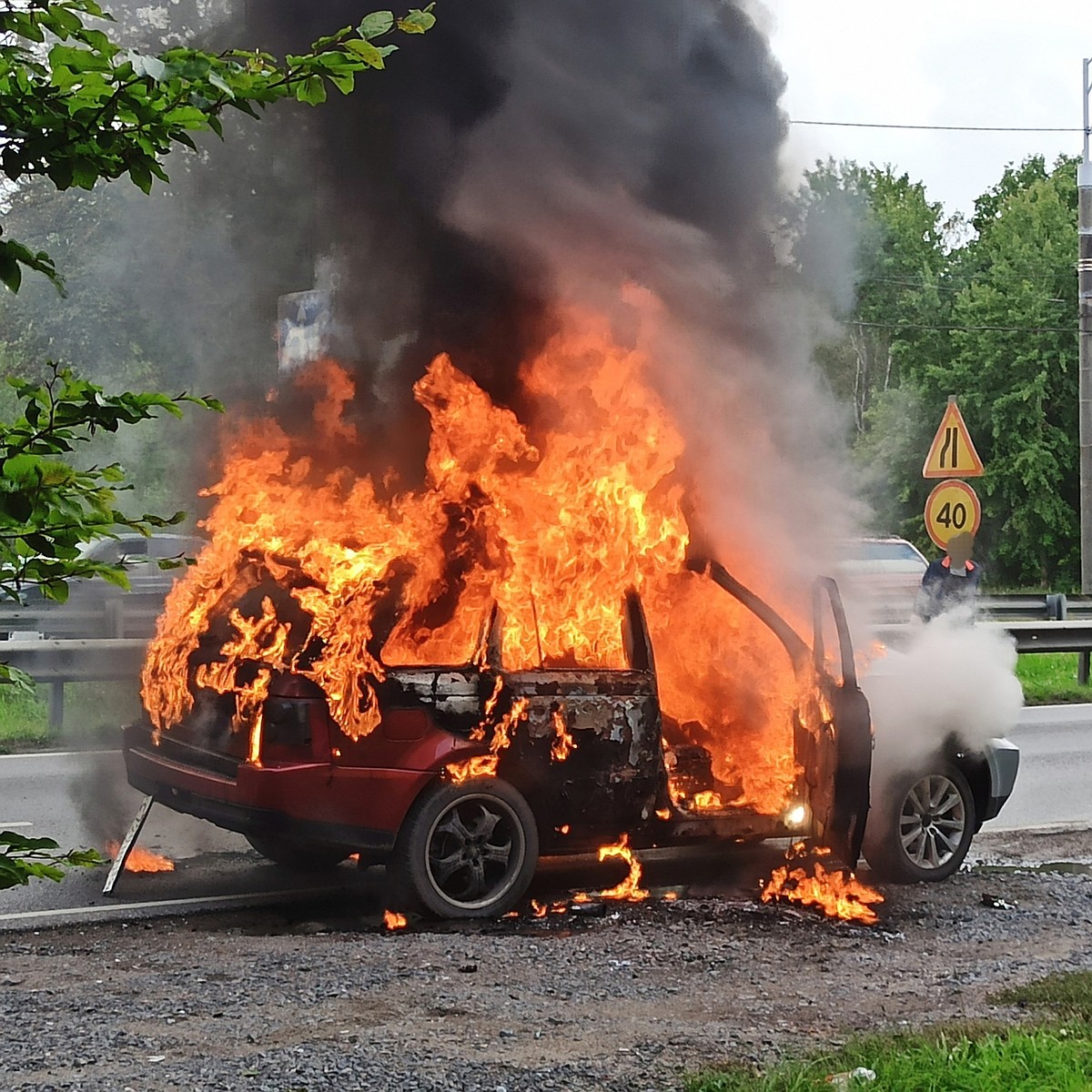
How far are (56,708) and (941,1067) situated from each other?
33.0 feet

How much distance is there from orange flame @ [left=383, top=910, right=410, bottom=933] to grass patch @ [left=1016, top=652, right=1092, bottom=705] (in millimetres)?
10627

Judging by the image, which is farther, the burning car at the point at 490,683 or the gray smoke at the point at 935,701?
the gray smoke at the point at 935,701

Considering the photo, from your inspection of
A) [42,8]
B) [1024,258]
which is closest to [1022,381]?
[1024,258]

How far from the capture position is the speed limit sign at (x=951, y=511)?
1322cm

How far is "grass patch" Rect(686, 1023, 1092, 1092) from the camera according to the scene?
4.52 metres

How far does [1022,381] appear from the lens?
4047cm

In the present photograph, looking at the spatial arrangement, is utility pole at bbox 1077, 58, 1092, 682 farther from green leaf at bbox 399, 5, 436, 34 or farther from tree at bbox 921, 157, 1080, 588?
green leaf at bbox 399, 5, 436, 34

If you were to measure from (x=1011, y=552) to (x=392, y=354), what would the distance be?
34.3 metres

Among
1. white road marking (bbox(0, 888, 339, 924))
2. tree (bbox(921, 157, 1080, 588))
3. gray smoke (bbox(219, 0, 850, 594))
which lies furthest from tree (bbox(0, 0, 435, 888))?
tree (bbox(921, 157, 1080, 588))

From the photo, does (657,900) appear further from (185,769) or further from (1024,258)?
(1024,258)

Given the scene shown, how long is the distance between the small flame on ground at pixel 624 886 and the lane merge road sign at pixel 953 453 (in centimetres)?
720

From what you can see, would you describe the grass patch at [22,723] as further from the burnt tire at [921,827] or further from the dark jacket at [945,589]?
the burnt tire at [921,827]

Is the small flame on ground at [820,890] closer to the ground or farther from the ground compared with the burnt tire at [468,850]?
closer to the ground

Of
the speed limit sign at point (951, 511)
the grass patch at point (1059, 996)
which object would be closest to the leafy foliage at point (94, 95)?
the grass patch at point (1059, 996)
